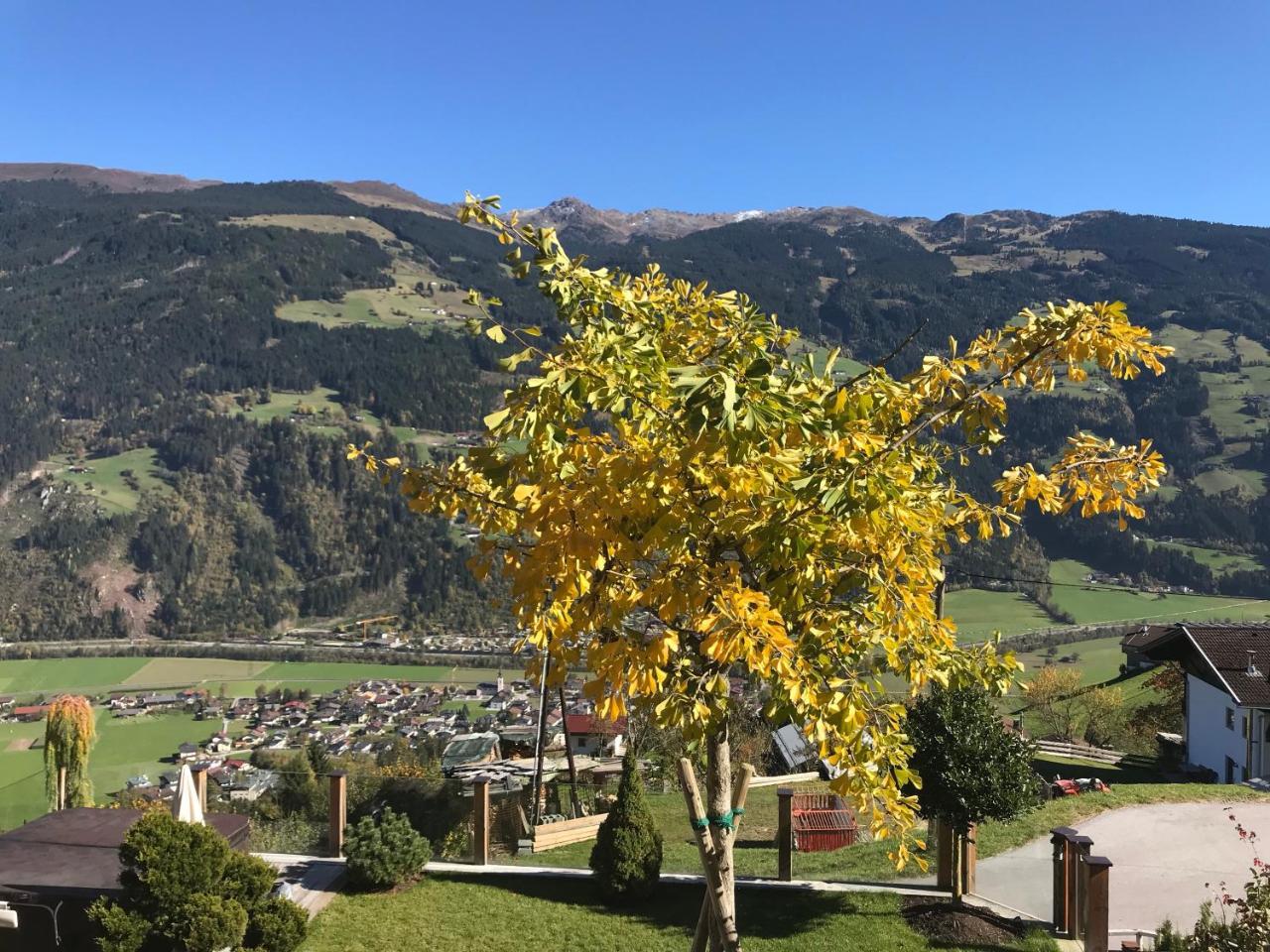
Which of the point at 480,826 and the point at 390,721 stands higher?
the point at 480,826

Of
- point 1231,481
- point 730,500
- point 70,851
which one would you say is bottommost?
point 70,851

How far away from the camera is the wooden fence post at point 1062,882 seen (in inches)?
320

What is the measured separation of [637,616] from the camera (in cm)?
389

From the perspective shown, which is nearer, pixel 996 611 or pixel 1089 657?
pixel 1089 657

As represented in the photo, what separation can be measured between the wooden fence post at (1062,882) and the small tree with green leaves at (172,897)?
23.1 feet

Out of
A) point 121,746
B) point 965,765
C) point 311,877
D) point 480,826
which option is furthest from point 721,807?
point 121,746

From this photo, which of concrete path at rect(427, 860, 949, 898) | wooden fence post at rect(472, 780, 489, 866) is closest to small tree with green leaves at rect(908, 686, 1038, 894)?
concrete path at rect(427, 860, 949, 898)

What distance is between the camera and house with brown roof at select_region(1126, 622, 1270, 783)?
69.4 feet

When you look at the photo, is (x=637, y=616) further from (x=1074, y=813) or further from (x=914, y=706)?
(x=1074, y=813)

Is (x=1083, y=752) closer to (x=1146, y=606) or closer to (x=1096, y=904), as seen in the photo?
(x=1096, y=904)

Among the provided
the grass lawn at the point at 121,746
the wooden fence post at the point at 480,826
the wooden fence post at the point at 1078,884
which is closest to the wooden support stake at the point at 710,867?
the wooden fence post at the point at 1078,884

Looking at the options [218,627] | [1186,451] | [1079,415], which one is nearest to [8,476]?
[218,627]

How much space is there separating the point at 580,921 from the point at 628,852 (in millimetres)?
814

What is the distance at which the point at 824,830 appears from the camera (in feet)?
40.4
